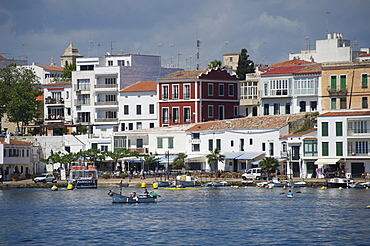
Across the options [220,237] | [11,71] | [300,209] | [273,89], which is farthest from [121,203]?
[11,71]

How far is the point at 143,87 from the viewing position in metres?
131

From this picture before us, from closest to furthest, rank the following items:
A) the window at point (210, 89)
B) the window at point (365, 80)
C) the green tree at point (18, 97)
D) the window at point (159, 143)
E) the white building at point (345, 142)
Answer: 1. the white building at point (345, 142)
2. the window at point (365, 80)
3. the window at point (159, 143)
4. the window at point (210, 89)
5. the green tree at point (18, 97)

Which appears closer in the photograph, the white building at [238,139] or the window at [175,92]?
the white building at [238,139]

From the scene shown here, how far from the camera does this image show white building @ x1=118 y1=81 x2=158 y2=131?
130 m

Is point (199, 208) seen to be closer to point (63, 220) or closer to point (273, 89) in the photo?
point (63, 220)

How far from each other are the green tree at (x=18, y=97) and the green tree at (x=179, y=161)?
106ft

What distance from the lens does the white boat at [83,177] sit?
357 ft

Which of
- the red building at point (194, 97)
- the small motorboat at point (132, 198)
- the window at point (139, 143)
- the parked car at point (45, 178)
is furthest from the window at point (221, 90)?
the small motorboat at point (132, 198)

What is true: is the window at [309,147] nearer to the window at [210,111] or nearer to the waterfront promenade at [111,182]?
the waterfront promenade at [111,182]

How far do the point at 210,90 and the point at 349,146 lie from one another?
3133 cm

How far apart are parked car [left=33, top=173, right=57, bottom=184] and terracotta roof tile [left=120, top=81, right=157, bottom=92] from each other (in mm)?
21993

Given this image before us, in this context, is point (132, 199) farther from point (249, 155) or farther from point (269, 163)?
point (249, 155)

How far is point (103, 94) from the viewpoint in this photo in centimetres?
13512

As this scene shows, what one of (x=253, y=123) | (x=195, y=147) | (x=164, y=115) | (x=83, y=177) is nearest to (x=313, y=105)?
(x=253, y=123)
